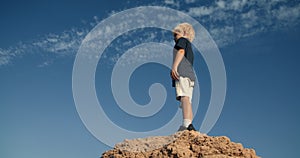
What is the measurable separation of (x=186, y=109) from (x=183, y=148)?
55.9 inches

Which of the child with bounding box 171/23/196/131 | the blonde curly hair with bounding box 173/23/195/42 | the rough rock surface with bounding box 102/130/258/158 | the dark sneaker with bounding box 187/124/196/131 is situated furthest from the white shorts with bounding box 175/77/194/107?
the blonde curly hair with bounding box 173/23/195/42

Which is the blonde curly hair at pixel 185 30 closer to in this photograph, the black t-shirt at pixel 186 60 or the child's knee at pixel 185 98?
the black t-shirt at pixel 186 60

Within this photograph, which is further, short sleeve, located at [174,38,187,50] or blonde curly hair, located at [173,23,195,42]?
blonde curly hair, located at [173,23,195,42]

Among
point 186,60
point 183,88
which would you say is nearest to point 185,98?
point 183,88

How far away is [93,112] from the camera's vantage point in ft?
28.9

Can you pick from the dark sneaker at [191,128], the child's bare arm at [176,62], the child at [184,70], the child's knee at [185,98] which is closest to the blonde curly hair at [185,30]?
the child at [184,70]

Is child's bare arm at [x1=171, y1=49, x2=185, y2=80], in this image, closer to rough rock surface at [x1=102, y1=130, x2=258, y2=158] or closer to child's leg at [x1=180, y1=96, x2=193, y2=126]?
child's leg at [x1=180, y1=96, x2=193, y2=126]

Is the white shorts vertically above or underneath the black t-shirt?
underneath

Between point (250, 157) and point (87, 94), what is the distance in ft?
15.0

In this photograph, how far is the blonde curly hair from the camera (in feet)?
27.1

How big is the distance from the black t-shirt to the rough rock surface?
1.53 metres

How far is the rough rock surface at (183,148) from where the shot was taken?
6070 mm

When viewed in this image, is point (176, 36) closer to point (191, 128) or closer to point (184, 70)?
point (184, 70)

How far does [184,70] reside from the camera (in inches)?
308
